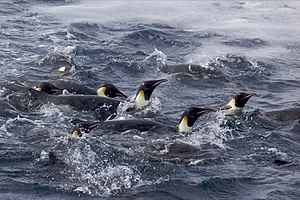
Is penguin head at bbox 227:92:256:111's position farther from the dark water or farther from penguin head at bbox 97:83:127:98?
penguin head at bbox 97:83:127:98

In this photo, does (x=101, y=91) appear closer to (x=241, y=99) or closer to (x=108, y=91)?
(x=108, y=91)

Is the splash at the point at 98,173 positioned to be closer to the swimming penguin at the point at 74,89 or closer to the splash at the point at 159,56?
the swimming penguin at the point at 74,89

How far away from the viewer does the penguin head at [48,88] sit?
10.6 metres

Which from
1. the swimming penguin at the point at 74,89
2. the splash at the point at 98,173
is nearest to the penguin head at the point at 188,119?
the splash at the point at 98,173

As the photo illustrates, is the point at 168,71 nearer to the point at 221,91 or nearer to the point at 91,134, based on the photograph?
the point at 221,91

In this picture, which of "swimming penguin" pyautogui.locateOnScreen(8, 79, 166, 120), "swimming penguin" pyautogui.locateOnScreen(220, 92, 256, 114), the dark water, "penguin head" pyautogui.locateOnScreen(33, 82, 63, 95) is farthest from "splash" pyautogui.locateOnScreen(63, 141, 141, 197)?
"swimming penguin" pyautogui.locateOnScreen(220, 92, 256, 114)

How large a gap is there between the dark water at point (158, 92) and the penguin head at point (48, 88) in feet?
1.09

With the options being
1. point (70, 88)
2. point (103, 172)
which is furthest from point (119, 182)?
point (70, 88)

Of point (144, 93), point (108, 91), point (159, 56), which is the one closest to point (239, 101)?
point (144, 93)

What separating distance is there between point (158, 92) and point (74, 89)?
5.38ft

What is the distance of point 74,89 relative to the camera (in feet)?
35.8

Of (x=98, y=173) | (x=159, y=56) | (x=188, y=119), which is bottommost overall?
(x=98, y=173)

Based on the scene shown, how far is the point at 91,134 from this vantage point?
9.07 m

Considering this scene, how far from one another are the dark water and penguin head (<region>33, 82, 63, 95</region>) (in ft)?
1.09
